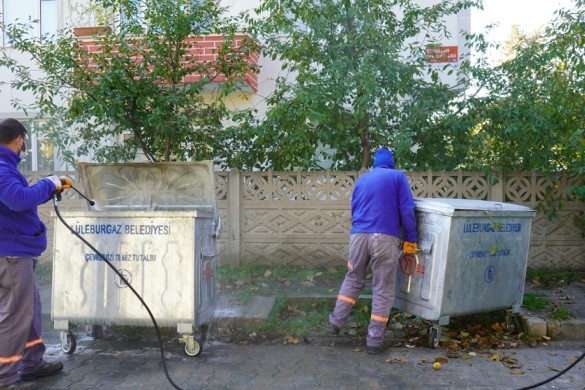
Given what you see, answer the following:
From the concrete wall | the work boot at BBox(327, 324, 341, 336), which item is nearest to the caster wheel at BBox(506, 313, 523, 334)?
the work boot at BBox(327, 324, 341, 336)

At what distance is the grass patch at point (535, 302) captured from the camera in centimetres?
623

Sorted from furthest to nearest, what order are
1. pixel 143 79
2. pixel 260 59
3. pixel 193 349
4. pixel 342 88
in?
pixel 260 59 → pixel 143 79 → pixel 342 88 → pixel 193 349

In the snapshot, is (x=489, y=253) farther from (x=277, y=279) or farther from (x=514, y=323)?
(x=277, y=279)

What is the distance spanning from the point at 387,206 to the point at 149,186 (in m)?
2.45

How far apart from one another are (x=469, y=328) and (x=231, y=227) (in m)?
3.65

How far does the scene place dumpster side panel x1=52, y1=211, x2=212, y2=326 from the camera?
16.2 feet

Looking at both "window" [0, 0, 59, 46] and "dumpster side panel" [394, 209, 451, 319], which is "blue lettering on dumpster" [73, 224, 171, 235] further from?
"window" [0, 0, 59, 46]

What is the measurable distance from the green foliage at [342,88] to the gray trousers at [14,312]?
3935 mm

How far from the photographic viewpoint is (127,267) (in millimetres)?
4977

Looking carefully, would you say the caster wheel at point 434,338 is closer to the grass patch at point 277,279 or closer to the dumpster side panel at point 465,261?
the dumpster side panel at point 465,261

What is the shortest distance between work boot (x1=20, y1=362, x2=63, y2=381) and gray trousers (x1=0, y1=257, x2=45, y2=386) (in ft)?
0.89

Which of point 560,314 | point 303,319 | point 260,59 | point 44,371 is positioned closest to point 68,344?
point 44,371

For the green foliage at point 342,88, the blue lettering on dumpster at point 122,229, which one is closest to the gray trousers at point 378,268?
the blue lettering on dumpster at point 122,229

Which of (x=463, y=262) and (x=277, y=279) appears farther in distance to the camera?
(x=277, y=279)
